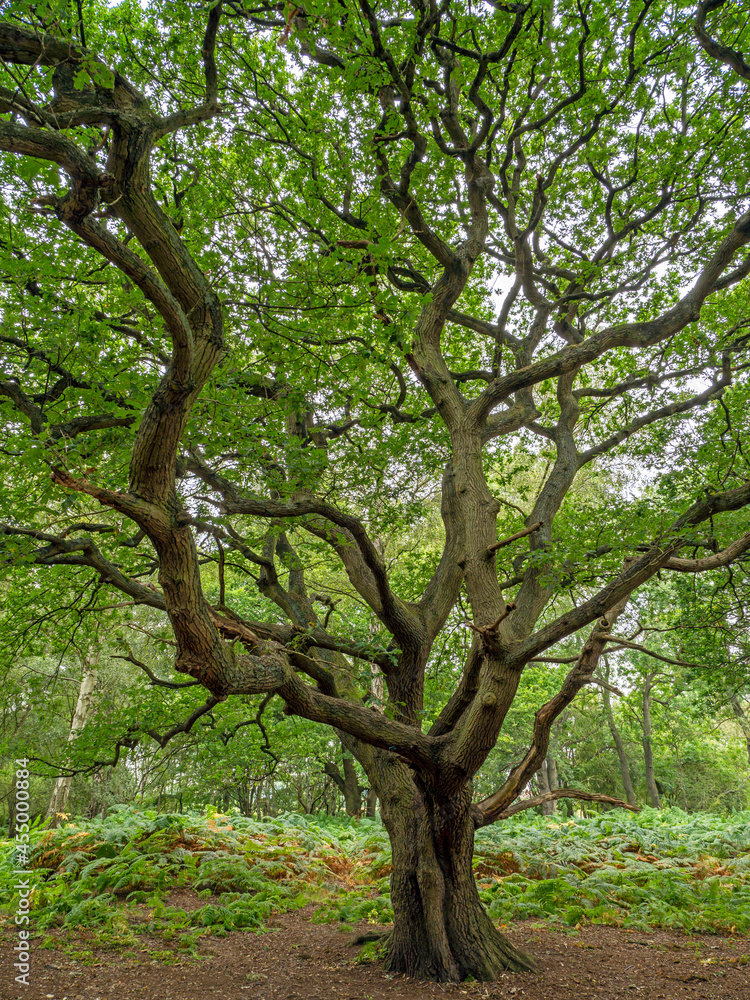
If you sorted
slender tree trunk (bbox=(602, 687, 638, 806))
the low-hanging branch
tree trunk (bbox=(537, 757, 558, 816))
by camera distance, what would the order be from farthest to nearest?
tree trunk (bbox=(537, 757, 558, 816))
slender tree trunk (bbox=(602, 687, 638, 806))
the low-hanging branch

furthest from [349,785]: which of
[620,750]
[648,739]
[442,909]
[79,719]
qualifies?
[442,909]

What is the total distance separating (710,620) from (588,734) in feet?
61.1

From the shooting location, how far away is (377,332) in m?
4.45

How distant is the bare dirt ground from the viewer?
4.66m

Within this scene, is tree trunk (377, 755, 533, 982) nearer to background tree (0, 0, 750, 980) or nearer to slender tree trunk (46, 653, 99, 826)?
background tree (0, 0, 750, 980)

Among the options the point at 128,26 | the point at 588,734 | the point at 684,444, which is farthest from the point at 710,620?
the point at 588,734

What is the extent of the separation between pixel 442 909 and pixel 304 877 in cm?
413

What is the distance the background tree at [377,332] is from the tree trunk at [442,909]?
0.08ft

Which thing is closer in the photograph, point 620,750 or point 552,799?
point 552,799

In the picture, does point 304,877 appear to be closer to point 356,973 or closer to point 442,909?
point 356,973

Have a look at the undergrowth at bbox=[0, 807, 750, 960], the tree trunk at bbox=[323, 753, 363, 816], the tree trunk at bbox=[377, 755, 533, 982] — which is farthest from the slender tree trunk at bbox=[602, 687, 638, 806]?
the tree trunk at bbox=[377, 755, 533, 982]

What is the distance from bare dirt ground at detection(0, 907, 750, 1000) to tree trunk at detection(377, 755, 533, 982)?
188 mm

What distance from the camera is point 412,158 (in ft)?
19.0

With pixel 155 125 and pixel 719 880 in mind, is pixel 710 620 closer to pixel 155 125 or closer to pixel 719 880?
pixel 719 880
